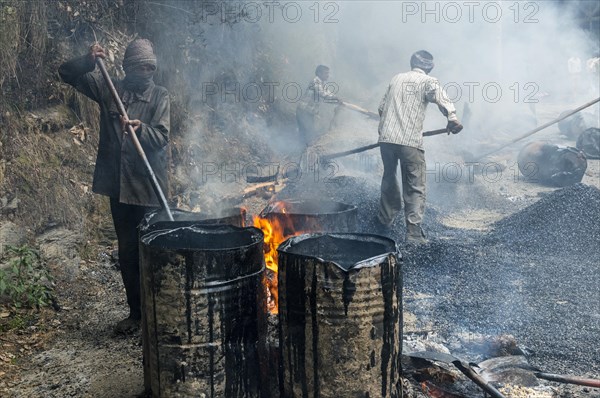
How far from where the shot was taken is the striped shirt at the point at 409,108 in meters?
7.61

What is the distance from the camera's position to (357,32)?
Answer: 66.2 ft

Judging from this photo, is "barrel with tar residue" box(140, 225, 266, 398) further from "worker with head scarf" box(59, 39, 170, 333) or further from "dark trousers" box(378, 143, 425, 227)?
"dark trousers" box(378, 143, 425, 227)

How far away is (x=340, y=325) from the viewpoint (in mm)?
2797

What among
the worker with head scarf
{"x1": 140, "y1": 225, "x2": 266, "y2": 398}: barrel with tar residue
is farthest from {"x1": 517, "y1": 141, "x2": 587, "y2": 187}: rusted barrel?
{"x1": 140, "y1": 225, "x2": 266, "y2": 398}: barrel with tar residue

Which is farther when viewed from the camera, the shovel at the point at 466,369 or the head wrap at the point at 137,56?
the head wrap at the point at 137,56

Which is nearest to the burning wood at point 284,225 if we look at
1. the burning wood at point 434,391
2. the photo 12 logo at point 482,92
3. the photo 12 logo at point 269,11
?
the burning wood at point 434,391

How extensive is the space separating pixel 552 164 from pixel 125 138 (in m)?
9.92

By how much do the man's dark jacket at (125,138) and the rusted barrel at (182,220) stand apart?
388mm

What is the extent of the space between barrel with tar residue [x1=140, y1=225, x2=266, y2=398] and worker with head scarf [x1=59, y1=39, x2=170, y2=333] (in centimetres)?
156

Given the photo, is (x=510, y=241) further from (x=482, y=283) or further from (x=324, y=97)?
(x=324, y=97)

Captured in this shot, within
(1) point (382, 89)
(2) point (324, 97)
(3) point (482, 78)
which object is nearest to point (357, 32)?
(1) point (382, 89)

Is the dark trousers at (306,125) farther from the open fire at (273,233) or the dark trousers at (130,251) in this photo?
the dark trousers at (130,251)

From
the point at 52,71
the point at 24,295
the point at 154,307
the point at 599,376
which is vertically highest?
the point at 52,71

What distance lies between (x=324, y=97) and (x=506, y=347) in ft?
35.7
